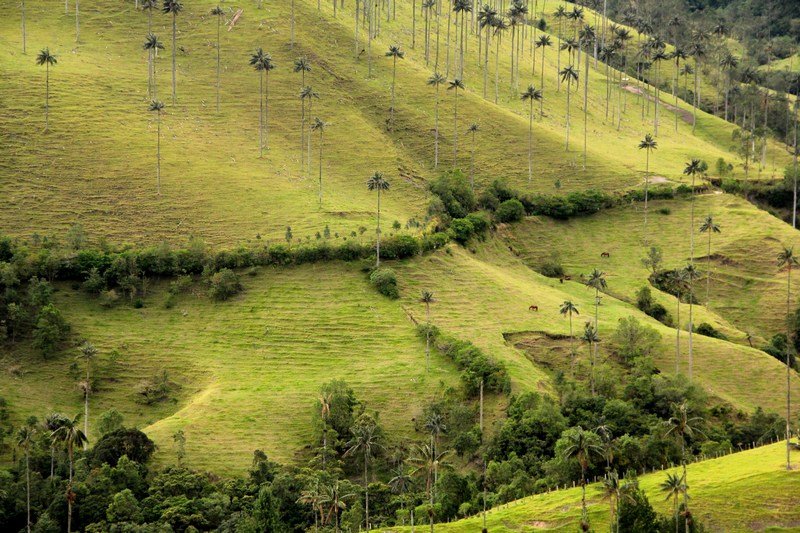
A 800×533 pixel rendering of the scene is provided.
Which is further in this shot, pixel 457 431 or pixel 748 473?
pixel 457 431

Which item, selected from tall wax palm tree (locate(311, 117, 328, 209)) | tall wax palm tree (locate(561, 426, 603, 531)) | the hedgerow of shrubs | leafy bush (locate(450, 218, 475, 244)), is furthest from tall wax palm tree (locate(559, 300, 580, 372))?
tall wax palm tree (locate(311, 117, 328, 209))

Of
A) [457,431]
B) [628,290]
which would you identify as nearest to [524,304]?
[628,290]

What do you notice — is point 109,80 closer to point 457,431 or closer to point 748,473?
point 457,431

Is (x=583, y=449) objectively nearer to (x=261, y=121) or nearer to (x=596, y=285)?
(x=596, y=285)

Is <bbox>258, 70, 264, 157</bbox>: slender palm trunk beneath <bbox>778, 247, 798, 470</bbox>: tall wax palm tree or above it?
above

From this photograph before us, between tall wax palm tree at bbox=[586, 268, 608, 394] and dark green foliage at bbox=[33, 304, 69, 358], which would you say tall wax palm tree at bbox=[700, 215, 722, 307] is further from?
dark green foliage at bbox=[33, 304, 69, 358]

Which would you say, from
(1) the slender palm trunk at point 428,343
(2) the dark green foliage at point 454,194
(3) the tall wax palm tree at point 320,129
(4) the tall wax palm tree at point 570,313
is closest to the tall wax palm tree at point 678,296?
(4) the tall wax palm tree at point 570,313

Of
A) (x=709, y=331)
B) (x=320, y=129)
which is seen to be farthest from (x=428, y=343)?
→ (x=320, y=129)
